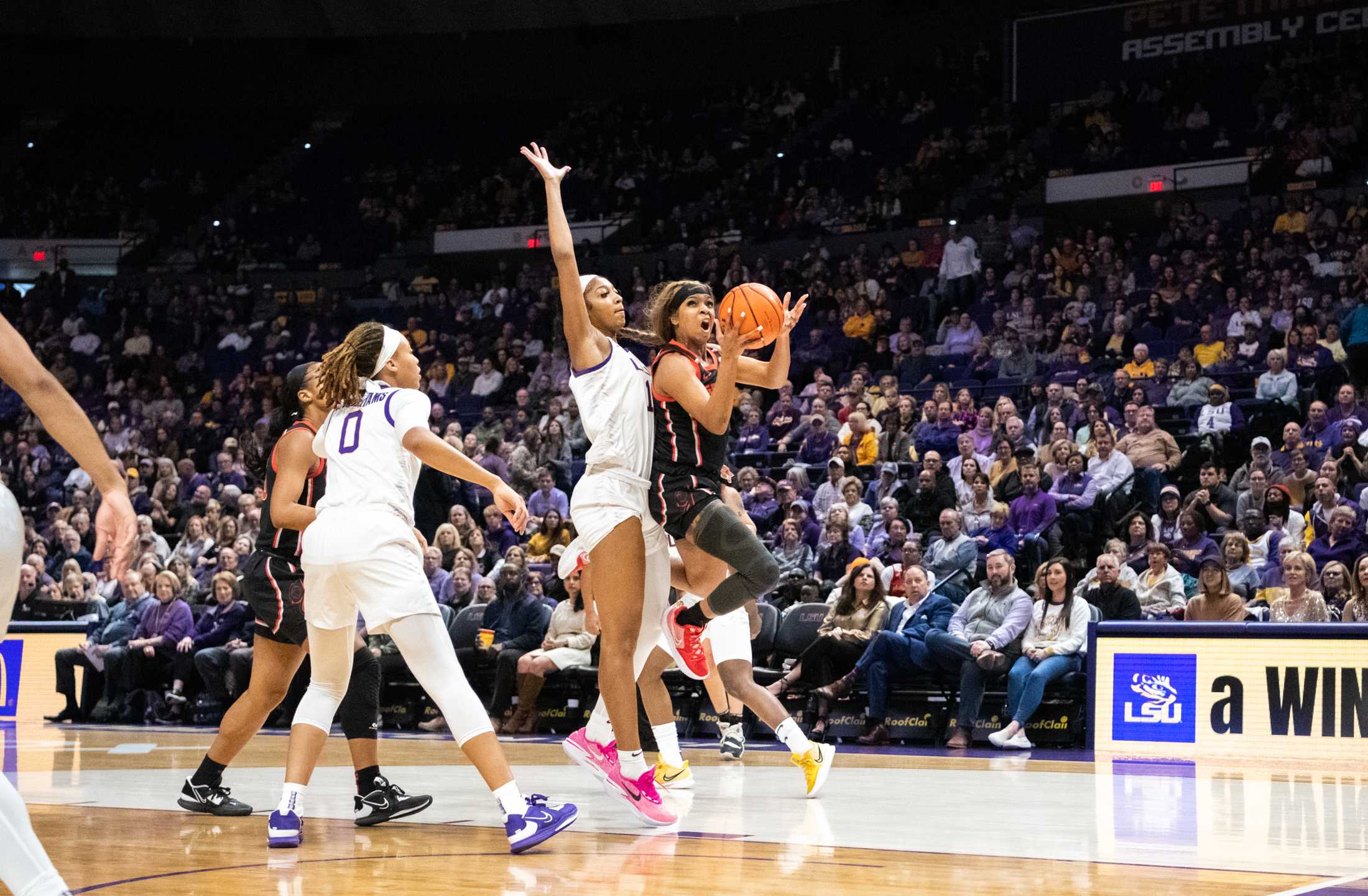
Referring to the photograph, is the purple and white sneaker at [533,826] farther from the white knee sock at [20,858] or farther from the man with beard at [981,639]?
the man with beard at [981,639]

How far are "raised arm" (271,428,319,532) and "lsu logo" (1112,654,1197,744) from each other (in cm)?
602

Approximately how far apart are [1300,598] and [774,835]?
19.6ft

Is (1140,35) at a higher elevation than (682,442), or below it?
higher

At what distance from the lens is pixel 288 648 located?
244 inches

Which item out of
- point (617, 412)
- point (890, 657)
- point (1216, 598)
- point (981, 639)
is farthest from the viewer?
point (890, 657)

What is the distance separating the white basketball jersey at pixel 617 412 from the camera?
5.94 m

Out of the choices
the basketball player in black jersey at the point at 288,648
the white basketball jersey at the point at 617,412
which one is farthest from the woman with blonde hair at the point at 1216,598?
the basketball player in black jersey at the point at 288,648

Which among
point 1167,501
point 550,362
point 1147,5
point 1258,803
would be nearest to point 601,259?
point 550,362

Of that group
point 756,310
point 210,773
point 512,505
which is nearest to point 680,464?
point 756,310

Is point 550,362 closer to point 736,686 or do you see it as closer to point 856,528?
point 856,528

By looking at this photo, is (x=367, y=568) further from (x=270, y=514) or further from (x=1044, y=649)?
(x=1044, y=649)

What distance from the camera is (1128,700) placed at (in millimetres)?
9844

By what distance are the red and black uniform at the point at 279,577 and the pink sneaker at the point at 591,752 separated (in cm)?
119

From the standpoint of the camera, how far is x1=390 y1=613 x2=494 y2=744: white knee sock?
492 centimetres
